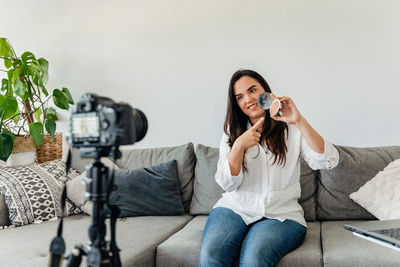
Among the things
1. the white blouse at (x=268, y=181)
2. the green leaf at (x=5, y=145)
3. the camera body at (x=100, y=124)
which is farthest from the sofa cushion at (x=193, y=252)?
the green leaf at (x=5, y=145)

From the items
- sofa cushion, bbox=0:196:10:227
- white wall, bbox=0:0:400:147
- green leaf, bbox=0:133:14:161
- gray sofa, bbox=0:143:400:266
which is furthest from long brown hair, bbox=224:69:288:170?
green leaf, bbox=0:133:14:161

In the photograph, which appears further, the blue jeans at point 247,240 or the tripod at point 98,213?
the blue jeans at point 247,240

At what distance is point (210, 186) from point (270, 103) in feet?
2.33

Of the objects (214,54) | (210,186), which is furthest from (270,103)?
(214,54)

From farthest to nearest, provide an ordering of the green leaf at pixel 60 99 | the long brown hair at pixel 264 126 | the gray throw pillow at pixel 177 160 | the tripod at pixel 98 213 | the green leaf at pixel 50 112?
the green leaf at pixel 50 112, the green leaf at pixel 60 99, the gray throw pillow at pixel 177 160, the long brown hair at pixel 264 126, the tripod at pixel 98 213

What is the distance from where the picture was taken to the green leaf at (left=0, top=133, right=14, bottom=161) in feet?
7.51

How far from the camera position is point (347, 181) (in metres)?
2.01

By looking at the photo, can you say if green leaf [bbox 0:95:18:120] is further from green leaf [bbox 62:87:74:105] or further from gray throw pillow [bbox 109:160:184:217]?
gray throw pillow [bbox 109:160:184:217]

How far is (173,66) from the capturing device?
2695mm

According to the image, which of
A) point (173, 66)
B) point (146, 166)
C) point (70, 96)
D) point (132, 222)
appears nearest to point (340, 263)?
point (132, 222)

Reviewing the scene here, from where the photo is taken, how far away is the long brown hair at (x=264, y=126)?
5.79 feet

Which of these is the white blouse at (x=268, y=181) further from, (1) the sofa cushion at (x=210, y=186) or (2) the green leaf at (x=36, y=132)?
(2) the green leaf at (x=36, y=132)

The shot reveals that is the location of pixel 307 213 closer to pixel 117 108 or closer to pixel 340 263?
pixel 340 263

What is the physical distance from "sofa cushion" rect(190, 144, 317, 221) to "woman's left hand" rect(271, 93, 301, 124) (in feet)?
1.84
